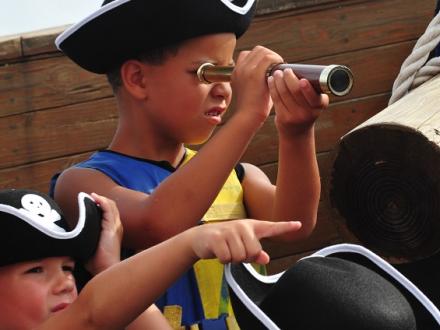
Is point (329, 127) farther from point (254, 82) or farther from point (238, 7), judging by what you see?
point (254, 82)

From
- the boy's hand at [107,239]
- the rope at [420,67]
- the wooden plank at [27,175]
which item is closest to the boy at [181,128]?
the boy's hand at [107,239]

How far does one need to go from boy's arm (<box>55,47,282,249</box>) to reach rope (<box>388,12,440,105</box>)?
0.95 meters

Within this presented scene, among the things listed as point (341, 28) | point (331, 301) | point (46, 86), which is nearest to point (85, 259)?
point (331, 301)

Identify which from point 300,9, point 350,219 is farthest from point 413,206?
point 300,9

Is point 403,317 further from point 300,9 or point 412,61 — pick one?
point 300,9

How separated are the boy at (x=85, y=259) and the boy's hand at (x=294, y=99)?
0.42m

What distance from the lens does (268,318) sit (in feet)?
6.32

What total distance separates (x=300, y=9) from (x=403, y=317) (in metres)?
2.25

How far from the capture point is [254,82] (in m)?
2.52

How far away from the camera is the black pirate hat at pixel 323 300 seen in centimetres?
192

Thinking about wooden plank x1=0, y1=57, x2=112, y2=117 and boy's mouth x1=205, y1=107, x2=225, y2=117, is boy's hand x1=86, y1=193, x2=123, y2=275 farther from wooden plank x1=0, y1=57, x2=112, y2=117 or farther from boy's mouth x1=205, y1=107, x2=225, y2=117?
wooden plank x1=0, y1=57, x2=112, y2=117

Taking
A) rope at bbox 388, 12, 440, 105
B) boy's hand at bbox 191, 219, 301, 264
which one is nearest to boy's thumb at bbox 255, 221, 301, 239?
boy's hand at bbox 191, 219, 301, 264

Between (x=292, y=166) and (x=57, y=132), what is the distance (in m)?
1.36

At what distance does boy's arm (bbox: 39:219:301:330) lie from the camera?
6.27ft
